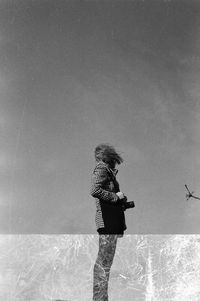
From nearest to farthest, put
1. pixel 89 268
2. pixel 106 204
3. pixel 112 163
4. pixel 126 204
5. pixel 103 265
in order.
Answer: pixel 103 265
pixel 106 204
pixel 126 204
pixel 112 163
pixel 89 268

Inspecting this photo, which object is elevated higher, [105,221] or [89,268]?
[105,221]

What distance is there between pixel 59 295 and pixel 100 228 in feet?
4.63

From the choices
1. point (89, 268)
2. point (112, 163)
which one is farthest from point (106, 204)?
point (89, 268)

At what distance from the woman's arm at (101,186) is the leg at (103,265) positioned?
1.59 feet

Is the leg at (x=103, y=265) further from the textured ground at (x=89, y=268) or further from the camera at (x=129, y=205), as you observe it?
the textured ground at (x=89, y=268)

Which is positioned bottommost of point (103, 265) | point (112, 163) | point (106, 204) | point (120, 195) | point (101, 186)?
point (103, 265)

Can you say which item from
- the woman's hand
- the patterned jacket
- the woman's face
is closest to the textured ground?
the patterned jacket

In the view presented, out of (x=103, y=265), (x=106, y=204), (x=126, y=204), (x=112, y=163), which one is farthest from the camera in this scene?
(x=112, y=163)

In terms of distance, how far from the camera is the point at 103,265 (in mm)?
6090

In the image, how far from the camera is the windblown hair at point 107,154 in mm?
6410

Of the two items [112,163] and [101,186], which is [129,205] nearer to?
[101,186]

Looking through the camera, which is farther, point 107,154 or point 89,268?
point 89,268

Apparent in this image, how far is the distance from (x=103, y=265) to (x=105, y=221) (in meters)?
0.55

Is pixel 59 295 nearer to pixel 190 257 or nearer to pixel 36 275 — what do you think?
pixel 36 275
